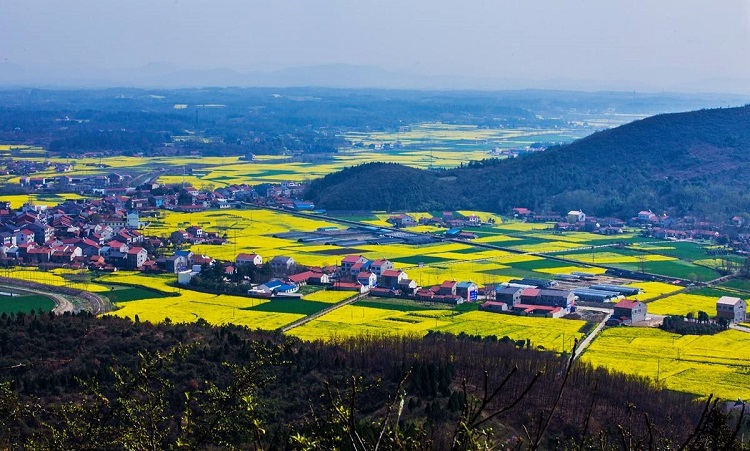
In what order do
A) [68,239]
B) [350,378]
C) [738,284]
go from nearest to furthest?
[350,378] < [738,284] < [68,239]

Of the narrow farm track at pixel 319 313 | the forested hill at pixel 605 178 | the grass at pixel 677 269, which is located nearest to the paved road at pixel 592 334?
the grass at pixel 677 269

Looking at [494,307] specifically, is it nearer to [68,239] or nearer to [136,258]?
[136,258]

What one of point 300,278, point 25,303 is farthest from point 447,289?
point 25,303

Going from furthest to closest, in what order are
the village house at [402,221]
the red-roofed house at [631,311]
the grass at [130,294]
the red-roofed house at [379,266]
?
1. the village house at [402,221]
2. the red-roofed house at [379,266]
3. the grass at [130,294]
4. the red-roofed house at [631,311]

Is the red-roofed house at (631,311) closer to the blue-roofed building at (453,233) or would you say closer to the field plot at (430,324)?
the field plot at (430,324)

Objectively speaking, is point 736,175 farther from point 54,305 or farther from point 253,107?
point 253,107

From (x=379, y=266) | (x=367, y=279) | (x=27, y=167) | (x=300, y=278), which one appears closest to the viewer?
(x=367, y=279)

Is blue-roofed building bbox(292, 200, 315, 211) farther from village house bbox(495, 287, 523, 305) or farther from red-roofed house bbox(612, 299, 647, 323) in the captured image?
red-roofed house bbox(612, 299, 647, 323)

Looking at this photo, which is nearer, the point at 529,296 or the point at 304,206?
the point at 529,296
